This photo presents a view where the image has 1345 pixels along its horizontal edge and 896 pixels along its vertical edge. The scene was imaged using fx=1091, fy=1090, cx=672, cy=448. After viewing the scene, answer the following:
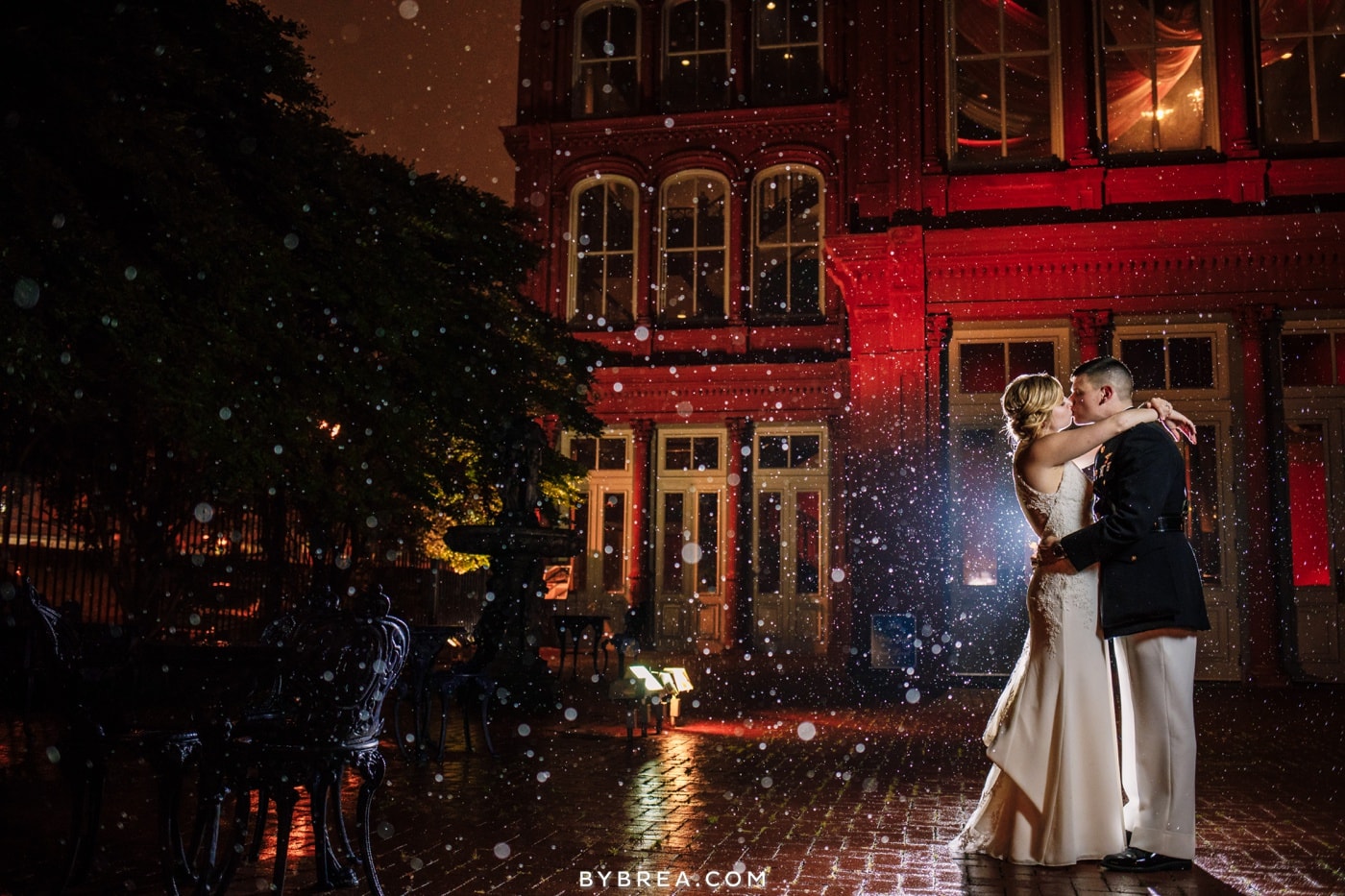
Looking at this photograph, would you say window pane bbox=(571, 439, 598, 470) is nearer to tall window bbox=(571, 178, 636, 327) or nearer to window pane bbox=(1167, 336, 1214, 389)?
tall window bbox=(571, 178, 636, 327)

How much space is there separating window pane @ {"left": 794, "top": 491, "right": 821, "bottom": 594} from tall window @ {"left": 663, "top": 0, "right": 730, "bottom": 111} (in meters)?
7.69

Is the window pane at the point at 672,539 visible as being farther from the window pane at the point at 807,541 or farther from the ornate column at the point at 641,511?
the window pane at the point at 807,541

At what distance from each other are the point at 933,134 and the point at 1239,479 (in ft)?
18.6

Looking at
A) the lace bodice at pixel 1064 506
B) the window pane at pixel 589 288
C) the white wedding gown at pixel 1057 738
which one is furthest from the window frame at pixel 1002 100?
the white wedding gown at pixel 1057 738

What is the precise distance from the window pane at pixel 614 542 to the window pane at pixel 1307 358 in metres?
11.0

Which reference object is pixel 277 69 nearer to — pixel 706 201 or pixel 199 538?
pixel 199 538

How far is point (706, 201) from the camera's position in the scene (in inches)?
808

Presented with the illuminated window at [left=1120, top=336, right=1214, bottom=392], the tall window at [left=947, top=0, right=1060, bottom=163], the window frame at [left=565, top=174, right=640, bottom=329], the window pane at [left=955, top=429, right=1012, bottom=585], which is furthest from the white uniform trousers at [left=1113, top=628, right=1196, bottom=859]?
the window frame at [left=565, top=174, right=640, bottom=329]

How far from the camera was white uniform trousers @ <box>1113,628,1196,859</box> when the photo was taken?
437 centimetres

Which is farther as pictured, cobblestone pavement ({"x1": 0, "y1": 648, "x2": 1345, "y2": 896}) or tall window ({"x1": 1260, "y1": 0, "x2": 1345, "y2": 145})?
tall window ({"x1": 1260, "y1": 0, "x2": 1345, "y2": 145})

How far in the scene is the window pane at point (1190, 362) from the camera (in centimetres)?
1368

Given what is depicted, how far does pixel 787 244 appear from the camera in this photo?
65.7 ft

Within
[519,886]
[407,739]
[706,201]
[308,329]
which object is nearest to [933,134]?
[706,201]

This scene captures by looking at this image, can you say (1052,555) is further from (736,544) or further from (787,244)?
(787,244)
